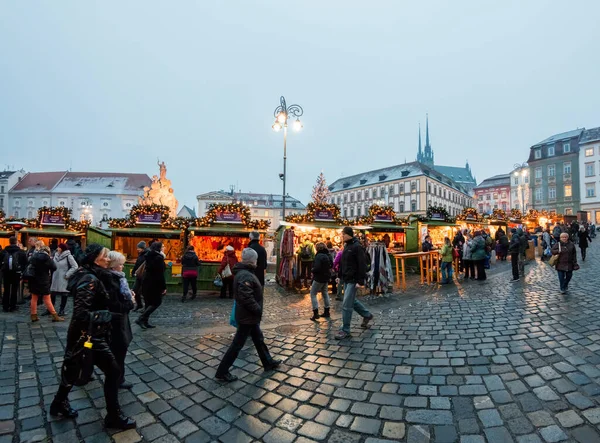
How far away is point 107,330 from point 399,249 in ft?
50.8

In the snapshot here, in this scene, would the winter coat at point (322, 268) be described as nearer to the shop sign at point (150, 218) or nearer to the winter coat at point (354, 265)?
the winter coat at point (354, 265)

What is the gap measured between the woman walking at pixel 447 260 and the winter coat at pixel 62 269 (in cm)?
1124

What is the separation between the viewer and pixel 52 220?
1508cm

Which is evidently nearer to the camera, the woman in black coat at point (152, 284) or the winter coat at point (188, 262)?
the woman in black coat at point (152, 284)

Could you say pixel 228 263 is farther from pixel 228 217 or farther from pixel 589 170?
pixel 589 170

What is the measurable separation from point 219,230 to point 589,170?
57.7 metres

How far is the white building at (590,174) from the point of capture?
151ft

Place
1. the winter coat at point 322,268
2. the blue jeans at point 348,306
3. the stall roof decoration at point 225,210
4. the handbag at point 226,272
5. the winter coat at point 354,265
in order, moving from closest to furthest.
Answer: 1. the blue jeans at point 348,306
2. the winter coat at point 354,265
3. the winter coat at point 322,268
4. the handbag at point 226,272
5. the stall roof decoration at point 225,210

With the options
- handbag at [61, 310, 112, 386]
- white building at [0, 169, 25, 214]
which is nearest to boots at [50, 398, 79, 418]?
handbag at [61, 310, 112, 386]

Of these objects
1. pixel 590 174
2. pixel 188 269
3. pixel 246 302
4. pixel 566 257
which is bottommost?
pixel 188 269

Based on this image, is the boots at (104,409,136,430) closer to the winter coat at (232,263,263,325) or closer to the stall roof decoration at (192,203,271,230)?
the winter coat at (232,263,263,325)

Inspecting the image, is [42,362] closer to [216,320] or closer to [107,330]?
[107,330]

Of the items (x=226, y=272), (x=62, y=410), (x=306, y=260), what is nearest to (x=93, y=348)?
(x=62, y=410)

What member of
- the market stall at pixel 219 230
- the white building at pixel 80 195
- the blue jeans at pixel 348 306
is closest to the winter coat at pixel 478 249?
the blue jeans at pixel 348 306
